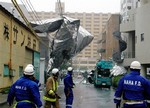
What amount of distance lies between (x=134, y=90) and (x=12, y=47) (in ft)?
65.4

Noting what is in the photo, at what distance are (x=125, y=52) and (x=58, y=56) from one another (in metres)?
26.3

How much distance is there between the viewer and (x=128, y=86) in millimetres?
8469

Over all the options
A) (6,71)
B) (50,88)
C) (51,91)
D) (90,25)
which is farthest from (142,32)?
(90,25)

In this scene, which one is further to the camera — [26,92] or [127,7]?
[127,7]

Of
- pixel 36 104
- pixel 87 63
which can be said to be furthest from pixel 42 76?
pixel 87 63

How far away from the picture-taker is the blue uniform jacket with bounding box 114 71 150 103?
332 inches

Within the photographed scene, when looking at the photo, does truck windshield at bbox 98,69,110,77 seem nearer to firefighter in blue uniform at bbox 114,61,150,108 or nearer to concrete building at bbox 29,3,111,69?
concrete building at bbox 29,3,111,69

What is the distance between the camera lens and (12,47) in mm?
27547

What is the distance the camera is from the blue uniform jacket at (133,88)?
27.6 feet

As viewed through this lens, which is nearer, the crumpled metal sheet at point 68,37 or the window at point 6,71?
the window at point 6,71

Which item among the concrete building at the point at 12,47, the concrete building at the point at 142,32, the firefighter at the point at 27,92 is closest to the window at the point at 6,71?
the concrete building at the point at 12,47

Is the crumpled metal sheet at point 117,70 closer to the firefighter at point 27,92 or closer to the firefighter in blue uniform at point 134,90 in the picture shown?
the firefighter in blue uniform at point 134,90

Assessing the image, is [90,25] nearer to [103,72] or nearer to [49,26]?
[103,72]

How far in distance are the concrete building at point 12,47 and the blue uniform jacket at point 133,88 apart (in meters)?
16.1
